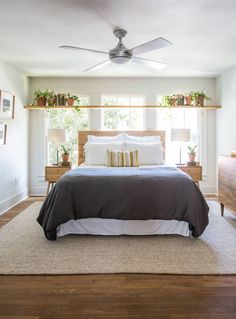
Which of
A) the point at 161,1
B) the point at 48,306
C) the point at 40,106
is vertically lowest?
the point at 48,306

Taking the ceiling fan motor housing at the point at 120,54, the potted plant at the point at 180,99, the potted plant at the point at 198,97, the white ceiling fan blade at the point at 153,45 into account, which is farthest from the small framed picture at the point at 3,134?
the potted plant at the point at 198,97

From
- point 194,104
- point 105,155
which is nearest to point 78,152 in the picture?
point 105,155

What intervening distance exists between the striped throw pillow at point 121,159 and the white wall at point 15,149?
182cm

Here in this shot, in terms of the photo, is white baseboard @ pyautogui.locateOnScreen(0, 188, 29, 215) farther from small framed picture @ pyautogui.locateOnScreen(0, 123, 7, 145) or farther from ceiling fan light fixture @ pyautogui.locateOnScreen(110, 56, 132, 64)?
ceiling fan light fixture @ pyautogui.locateOnScreen(110, 56, 132, 64)

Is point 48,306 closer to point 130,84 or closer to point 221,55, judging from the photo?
point 221,55

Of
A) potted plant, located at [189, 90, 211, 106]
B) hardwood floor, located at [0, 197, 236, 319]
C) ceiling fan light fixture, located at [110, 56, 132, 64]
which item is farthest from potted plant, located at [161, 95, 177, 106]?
hardwood floor, located at [0, 197, 236, 319]

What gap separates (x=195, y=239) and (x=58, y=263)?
1.63 metres

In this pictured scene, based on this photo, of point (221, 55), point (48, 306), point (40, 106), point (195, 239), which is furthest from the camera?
point (40, 106)

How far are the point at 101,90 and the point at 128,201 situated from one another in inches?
131

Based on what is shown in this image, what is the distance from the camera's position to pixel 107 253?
2.75m

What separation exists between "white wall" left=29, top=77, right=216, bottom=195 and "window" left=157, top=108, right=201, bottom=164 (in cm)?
16

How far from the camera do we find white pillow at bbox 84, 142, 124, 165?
4.70m

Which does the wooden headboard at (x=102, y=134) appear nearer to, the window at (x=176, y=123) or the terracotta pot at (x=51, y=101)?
the window at (x=176, y=123)

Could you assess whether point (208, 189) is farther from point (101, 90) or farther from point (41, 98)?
point (41, 98)
